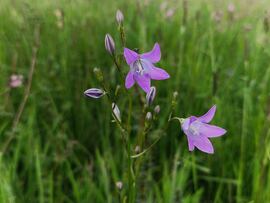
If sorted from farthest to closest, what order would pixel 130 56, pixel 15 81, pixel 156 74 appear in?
pixel 15 81, pixel 156 74, pixel 130 56

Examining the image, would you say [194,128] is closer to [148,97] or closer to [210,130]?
[210,130]

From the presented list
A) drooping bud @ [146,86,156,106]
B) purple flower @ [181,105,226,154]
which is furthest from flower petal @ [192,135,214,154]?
drooping bud @ [146,86,156,106]

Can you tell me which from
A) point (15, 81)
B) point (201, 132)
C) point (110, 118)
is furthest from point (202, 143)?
point (15, 81)

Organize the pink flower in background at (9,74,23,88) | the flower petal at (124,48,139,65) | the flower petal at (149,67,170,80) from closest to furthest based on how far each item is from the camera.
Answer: the flower petal at (124,48,139,65)
the flower petal at (149,67,170,80)
the pink flower in background at (9,74,23,88)

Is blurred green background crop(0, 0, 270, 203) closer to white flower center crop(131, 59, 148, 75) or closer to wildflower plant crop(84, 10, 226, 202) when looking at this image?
wildflower plant crop(84, 10, 226, 202)

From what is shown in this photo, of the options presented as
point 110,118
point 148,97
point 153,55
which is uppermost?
point 153,55

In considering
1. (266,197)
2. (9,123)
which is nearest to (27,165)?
(9,123)
